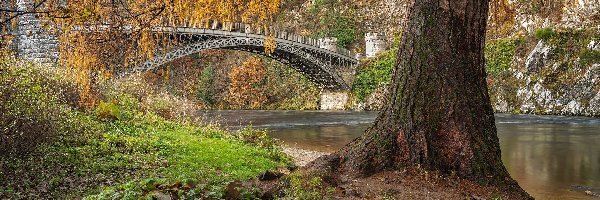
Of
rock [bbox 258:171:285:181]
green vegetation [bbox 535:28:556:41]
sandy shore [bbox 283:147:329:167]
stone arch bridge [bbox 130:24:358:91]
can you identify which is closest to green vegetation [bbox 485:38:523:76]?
green vegetation [bbox 535:28:556:41]

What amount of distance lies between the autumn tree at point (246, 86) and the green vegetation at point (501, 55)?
16698 mm

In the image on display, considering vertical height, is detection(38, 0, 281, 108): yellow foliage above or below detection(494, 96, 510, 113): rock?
above

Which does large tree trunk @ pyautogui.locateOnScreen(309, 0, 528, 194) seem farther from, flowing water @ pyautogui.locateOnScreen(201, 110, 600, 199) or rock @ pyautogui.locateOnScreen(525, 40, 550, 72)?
rock @ pyautogui.locateOnScreen(525, 40, 550, 72)

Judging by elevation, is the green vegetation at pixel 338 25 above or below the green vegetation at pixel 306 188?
above

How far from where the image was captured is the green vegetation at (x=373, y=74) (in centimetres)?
3891

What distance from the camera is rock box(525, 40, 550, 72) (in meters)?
29.1

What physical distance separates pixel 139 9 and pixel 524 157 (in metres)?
10.9

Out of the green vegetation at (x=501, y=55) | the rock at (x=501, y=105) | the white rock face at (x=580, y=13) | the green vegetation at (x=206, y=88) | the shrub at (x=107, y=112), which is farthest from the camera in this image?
the green vegetation at (x=206, y=88)

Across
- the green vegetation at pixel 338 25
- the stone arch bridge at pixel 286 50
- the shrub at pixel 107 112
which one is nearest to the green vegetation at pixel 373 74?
the stone arch bridge at pixel 286 50

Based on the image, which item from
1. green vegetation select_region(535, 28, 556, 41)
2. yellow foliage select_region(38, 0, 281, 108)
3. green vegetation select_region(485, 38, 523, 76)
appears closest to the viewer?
yellow foliage select_region(38, 0, 281, 108)

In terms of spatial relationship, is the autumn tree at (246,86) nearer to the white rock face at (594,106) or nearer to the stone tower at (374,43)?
the stone tower at (374,43)

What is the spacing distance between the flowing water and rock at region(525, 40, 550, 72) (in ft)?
10.2

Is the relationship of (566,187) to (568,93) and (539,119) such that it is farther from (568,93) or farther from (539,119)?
(568,93)

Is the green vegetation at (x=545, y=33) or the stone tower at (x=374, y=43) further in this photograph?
the stone tower at (x=374, y=43)
